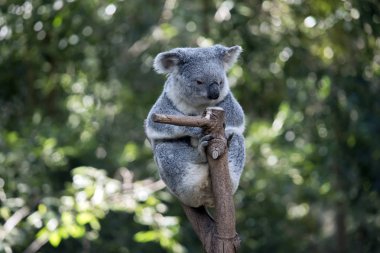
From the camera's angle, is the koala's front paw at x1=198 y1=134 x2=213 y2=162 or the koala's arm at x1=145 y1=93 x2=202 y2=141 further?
the koala's arm at x1=145 y1=93 x2=202 y2=141

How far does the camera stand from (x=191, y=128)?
399 cm

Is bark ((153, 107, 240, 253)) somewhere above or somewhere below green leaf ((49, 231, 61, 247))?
above

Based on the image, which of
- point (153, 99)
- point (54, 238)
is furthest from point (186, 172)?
point (153, 99)

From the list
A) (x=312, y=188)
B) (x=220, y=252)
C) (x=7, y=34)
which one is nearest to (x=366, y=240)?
(x=312, y=188)

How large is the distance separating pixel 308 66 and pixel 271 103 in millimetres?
865

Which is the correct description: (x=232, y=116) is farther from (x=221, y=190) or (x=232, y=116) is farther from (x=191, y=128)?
(x=221, y=190)

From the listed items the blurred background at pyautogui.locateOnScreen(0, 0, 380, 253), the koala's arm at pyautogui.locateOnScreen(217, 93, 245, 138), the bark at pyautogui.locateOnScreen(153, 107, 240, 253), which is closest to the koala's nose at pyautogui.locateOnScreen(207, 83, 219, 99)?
the koala's arm at pyautogui.locateOnScreen(217, 93, 245, 138)

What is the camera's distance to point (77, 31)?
690 centimetres

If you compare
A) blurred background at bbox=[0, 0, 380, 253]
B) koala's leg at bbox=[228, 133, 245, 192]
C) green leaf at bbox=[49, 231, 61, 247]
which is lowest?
blurred background at bbox=[0, 0, 380, 253]

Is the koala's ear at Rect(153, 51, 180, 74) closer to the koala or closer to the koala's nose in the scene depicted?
the koala

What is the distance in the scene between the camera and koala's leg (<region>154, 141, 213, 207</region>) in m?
4.01

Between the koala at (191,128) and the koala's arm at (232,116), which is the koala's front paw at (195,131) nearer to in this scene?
the koala at (191,128)

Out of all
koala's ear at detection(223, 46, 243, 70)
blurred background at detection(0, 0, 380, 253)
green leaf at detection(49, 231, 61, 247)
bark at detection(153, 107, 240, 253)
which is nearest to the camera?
bark at detection(153, 107, 240, 253)

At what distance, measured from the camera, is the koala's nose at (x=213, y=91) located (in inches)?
→ 156
